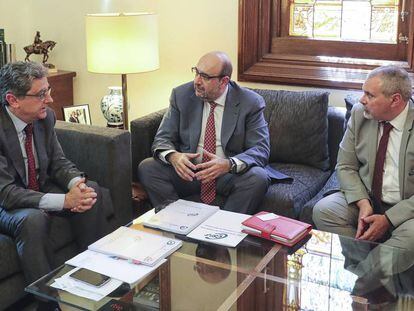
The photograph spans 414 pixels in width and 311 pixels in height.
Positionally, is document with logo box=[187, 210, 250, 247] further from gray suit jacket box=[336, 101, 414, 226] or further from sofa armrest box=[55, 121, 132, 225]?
sofa armrest box=[55, 121, 132, 225]

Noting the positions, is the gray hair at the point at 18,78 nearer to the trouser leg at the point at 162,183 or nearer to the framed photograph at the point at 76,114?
the trouser leg at the point at 162,183

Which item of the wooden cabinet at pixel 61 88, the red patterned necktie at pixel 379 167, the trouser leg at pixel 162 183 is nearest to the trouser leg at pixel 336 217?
the red patterned necktie at pixel 379 167

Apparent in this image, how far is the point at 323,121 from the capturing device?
325 cm

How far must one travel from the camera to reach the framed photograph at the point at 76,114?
3.70 meters

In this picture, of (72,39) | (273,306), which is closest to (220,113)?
(273,306)

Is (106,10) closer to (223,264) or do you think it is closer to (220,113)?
(220,113)

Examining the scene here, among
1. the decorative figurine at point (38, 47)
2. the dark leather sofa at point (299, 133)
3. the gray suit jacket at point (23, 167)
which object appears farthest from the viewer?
the decorative figurine at point (38, 47)

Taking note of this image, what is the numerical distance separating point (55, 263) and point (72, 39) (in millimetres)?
2091

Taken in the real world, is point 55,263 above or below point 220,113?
below

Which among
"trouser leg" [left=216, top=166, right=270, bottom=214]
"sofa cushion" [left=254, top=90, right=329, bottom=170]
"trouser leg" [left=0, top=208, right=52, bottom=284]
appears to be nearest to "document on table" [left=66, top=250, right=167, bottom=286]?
"trouser leg" [left=0, top=208, right=52, bottom=284]

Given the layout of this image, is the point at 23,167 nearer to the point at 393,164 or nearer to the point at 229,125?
the point at 229,125

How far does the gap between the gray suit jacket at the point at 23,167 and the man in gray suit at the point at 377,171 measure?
1203mm

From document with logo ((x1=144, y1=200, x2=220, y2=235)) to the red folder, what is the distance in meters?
0.21

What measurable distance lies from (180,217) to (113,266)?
0.47 m
